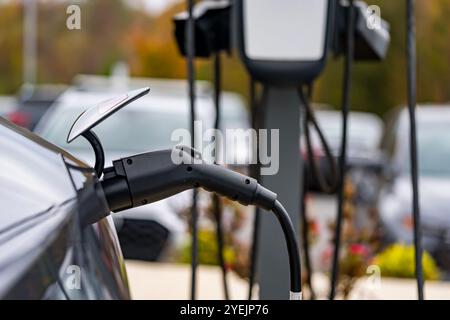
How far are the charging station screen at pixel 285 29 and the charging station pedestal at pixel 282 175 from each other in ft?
0.72

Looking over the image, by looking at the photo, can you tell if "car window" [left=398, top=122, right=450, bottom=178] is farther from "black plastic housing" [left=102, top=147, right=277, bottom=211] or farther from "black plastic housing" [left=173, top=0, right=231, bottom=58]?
"black plastic housing" [left=102, top=147, right=277, bottom=211]

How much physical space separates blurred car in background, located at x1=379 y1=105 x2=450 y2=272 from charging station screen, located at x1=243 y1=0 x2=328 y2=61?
5233 mm

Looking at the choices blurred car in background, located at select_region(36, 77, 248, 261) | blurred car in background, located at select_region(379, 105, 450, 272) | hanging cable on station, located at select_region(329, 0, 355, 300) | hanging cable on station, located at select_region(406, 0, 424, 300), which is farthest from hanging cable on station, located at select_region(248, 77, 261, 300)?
blurred car in background, located at select_region(379, 105, 450, 272)

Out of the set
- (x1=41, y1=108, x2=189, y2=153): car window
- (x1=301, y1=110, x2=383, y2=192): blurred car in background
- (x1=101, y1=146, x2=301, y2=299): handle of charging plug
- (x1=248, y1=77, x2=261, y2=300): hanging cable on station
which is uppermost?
(x1=101, y1=146, x2=301, y2=299): handle of charging plug

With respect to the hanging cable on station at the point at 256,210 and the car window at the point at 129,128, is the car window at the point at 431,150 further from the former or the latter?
the hanging cable on station at the point at 256,210

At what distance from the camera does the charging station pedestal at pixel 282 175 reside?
9.20 feet

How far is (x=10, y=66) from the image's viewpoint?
2972 cm

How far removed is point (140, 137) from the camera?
8188mm

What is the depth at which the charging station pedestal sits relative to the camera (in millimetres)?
2805

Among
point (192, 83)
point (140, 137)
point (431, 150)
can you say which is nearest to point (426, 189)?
point (431, 150)

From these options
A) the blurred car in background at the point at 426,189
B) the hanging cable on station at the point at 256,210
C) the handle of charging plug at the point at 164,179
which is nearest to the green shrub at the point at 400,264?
the blurred car in background at the point at 426,189

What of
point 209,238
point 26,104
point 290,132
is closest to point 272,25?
point 290,132

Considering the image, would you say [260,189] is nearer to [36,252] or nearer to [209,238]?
[36,252]

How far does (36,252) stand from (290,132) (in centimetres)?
175
